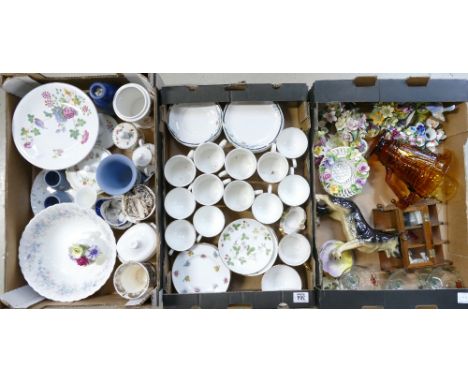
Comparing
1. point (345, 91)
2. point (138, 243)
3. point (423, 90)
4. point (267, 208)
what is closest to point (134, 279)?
point (138, 243)

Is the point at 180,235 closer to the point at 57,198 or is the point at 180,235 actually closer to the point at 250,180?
the point at 250,180

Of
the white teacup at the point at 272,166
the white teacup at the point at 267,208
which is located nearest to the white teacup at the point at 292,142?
the white teacup at the point at 272,166

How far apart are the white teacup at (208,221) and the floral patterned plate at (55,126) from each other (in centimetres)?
41

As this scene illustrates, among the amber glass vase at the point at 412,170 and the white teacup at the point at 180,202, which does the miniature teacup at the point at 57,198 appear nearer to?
the white teacup at the point at 180,202

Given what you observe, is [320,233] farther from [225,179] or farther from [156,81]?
[156,81]

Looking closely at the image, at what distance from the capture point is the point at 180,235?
3.55 feet

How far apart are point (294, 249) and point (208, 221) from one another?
0.30 metres

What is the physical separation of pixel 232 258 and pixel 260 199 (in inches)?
8.5

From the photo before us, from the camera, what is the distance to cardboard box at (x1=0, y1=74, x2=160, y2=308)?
979 mm

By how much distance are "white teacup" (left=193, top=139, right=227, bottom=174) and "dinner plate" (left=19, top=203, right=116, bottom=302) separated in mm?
358

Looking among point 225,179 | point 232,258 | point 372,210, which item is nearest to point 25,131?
point 225,179

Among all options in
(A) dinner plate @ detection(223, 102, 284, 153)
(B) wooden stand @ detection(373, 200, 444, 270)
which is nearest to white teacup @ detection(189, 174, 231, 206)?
(A) dinner plate @ detection(223, 102, 284, 153)

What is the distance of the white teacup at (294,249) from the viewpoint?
1052mm

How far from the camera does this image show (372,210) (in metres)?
1.13
